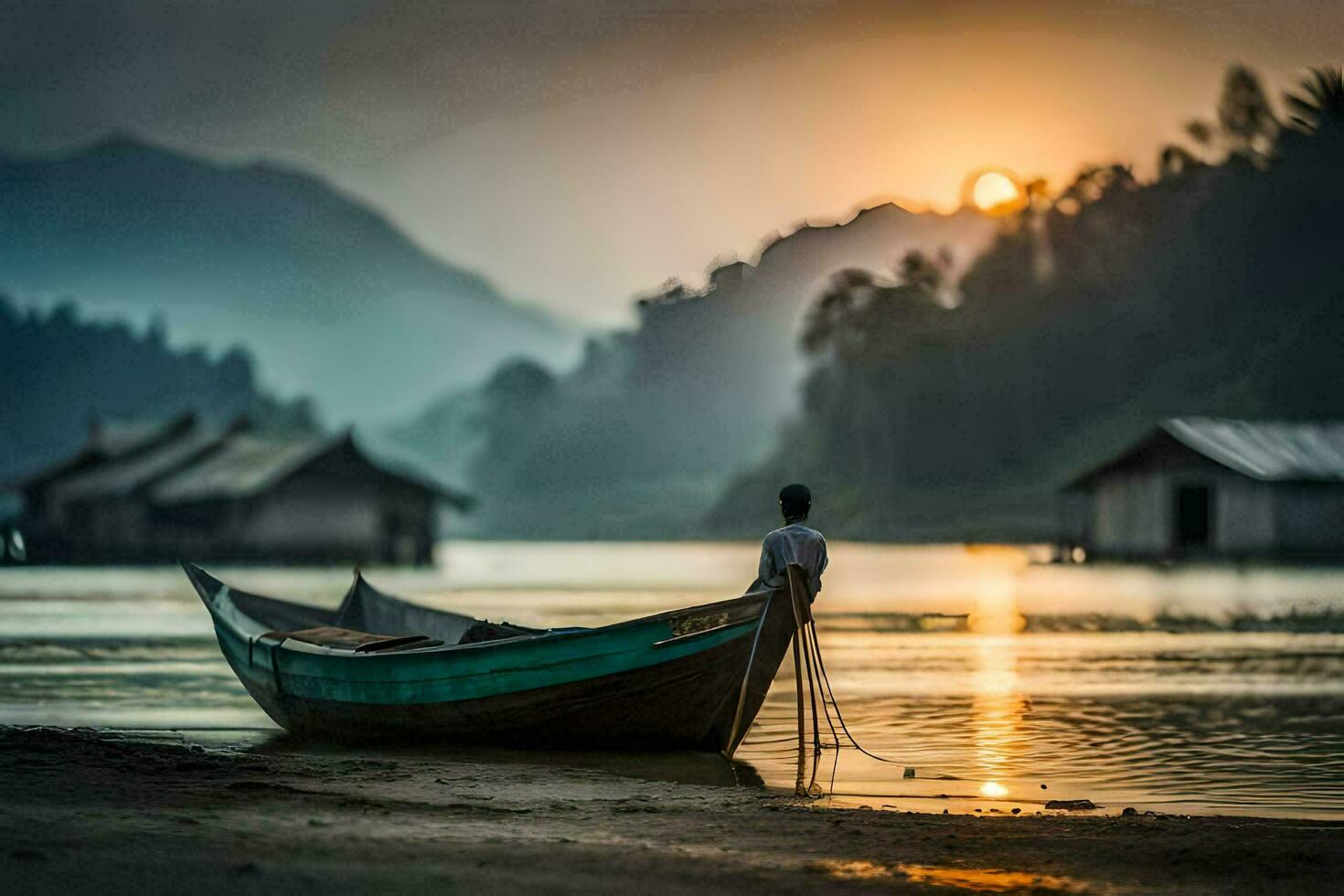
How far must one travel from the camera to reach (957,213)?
133750 millimetres

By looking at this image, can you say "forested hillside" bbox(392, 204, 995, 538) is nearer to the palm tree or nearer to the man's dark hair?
the palm tree

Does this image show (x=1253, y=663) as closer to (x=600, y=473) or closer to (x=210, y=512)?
(x=210, y=512)

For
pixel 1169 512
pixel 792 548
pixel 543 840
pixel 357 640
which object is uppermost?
pixel 1169 512

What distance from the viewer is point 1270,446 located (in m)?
54.8

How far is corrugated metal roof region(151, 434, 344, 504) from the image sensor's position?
6101 cm

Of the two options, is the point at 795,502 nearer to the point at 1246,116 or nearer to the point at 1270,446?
the point at 1270,446

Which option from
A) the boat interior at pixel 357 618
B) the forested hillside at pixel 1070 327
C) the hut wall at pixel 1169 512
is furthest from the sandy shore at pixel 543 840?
the forested hillside at pixel 1070 327

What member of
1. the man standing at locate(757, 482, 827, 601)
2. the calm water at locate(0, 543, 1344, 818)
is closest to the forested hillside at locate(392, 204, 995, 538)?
the calm water at locate(0, 543, 1344, 818)

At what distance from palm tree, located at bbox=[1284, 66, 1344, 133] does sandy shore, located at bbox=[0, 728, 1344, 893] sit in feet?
332

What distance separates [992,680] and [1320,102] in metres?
94.4

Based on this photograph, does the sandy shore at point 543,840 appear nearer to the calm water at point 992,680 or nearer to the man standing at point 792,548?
the calm water at point 992,680

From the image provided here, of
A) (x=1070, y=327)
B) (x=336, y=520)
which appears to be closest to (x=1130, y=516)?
(x=336, y=520)

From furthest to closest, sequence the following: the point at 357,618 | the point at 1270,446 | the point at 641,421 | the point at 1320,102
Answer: the point at 641,421
the point at 1320,102
the point at 1270,446
the point at 357,618

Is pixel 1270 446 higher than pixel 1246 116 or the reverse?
the reverse
